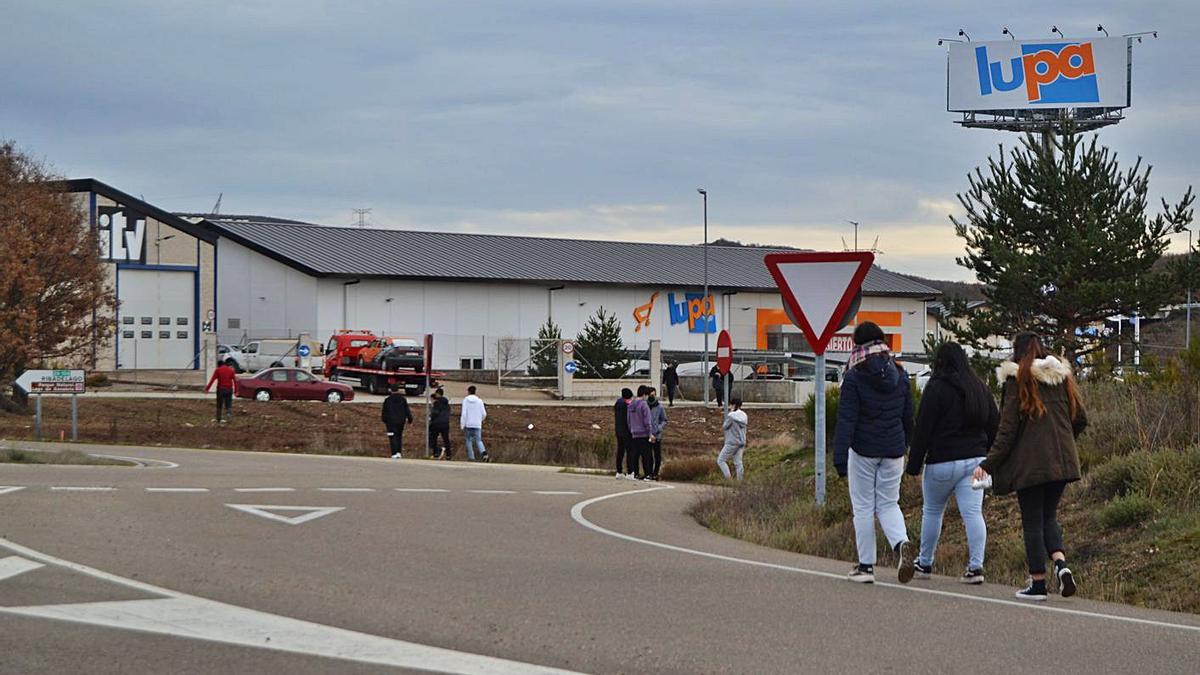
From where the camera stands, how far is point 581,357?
61.6m

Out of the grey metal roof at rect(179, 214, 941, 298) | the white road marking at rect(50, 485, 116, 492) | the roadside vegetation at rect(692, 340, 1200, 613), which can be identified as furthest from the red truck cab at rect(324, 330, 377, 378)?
the roadside vegetation at rect(692, 340, 1200, 613)

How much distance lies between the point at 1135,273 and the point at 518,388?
3141cm

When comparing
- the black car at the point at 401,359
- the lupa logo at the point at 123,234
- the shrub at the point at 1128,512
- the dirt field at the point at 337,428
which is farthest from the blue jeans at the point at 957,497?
the lupa logo at the point at 123,234

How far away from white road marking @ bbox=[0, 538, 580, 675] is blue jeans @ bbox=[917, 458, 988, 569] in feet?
13.3

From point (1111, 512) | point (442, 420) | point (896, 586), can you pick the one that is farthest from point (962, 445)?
point (442, 420)

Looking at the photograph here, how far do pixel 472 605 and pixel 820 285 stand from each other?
214 inches

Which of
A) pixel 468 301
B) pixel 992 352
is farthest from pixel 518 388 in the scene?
pixel 992 352

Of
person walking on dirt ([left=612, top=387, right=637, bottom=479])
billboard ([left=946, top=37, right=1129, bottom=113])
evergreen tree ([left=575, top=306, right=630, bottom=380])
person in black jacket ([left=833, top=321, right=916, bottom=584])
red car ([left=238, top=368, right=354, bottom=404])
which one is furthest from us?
billboard ([left=946, top=37, right=1129, bottom=113])

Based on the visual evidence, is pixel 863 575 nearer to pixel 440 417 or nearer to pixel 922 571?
pixel 922 571

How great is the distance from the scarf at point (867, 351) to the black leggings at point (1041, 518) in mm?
1357

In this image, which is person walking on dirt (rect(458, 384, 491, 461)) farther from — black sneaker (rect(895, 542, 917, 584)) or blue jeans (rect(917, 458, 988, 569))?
black sneaker (rect(895, 542, 917, 584))

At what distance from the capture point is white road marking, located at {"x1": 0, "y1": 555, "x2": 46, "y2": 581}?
923 centimetres

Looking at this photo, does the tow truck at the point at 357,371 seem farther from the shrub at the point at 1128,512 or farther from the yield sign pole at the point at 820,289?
the shrub at the point at 1128,512

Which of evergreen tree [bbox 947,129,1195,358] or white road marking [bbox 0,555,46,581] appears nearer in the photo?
white road marking [bbox 0,555,46,581]
